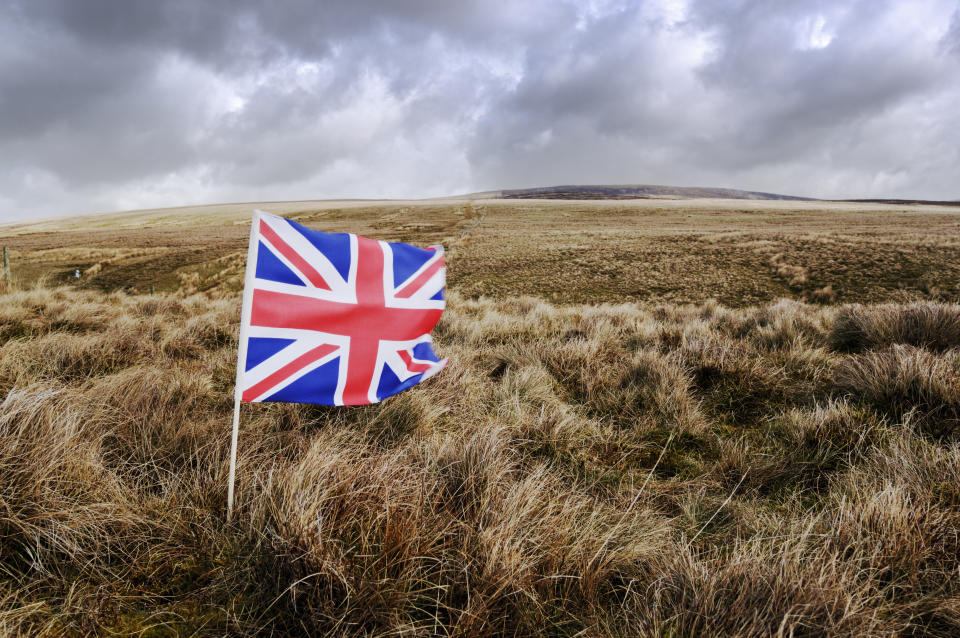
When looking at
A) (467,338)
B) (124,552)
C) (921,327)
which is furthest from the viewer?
(467,338)

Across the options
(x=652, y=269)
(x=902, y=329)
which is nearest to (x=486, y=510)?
(x=902, y=329)

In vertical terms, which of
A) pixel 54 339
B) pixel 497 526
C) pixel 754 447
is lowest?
pixel 754 447

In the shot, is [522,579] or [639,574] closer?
[522,579]

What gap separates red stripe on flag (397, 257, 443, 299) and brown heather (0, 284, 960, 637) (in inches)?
36.1

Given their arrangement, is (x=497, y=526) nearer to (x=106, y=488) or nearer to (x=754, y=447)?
(x=106, y=488)

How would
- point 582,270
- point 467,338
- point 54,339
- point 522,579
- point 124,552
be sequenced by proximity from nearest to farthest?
1. point 522,579
2. point 124,552
3. point 54,339
4. point 467,338
5. point 582,270

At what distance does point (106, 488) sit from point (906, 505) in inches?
149

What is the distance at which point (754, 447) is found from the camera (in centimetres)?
301

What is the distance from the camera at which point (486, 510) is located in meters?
1.93

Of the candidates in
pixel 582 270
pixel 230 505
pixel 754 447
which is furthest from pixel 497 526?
pixel 582 270

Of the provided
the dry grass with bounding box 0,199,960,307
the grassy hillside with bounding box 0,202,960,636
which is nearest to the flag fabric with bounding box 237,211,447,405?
the grassy hillside with bounding box 0,202,960,636

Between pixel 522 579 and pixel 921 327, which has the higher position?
Answer: pixel 921 327

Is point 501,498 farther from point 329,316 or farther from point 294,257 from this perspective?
point 294,257

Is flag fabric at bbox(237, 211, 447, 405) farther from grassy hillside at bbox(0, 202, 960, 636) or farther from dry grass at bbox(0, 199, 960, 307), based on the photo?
dry grass at bbox(0, 199, 960, 307)
